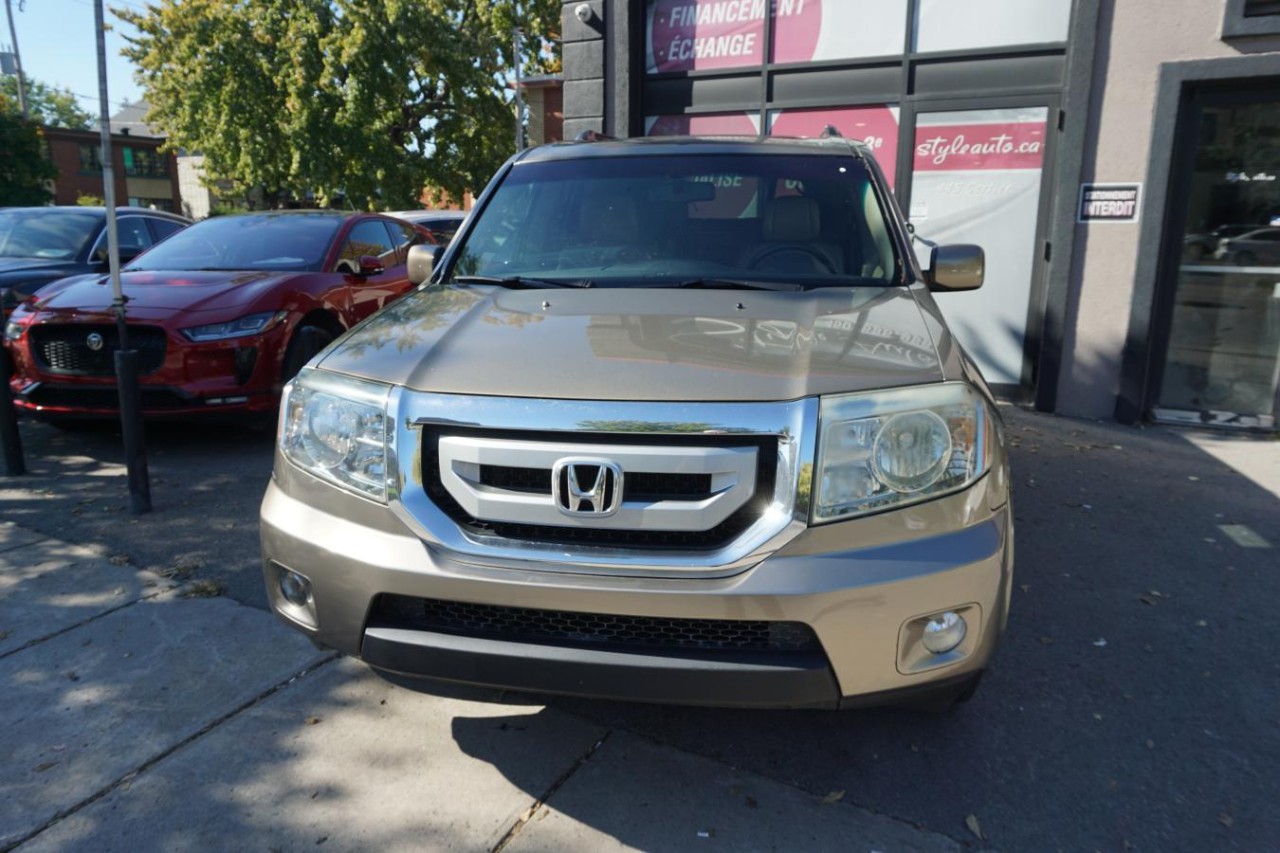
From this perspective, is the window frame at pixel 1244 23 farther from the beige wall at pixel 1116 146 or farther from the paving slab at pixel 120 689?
the paving slab at pixel 120 689

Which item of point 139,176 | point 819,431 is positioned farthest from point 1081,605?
point 139,176

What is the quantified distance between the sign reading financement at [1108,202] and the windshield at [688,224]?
409 cm

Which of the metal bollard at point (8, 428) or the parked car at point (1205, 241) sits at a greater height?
the parked car at point (1205, 241)

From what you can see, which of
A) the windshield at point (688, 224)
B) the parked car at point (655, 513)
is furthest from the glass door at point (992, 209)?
the parked car at point (655, 513)

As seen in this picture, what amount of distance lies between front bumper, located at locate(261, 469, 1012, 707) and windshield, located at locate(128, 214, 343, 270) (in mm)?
4957

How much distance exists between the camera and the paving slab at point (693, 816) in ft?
7.37

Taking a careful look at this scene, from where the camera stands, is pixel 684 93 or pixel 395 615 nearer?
pixel 395 615

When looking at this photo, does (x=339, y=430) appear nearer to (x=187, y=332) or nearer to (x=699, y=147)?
(x=699, y=147)

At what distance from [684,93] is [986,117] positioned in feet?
9.58

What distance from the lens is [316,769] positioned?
2.55m

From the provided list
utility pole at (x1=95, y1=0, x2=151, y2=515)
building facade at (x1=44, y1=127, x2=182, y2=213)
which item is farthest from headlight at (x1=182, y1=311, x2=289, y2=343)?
building facade at (x1=44, y1=127, x2=182, y2=213)

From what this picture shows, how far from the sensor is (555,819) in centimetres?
234

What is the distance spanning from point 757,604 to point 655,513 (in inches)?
12.3

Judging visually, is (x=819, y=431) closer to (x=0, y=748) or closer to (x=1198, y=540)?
(x=0, y=748)
